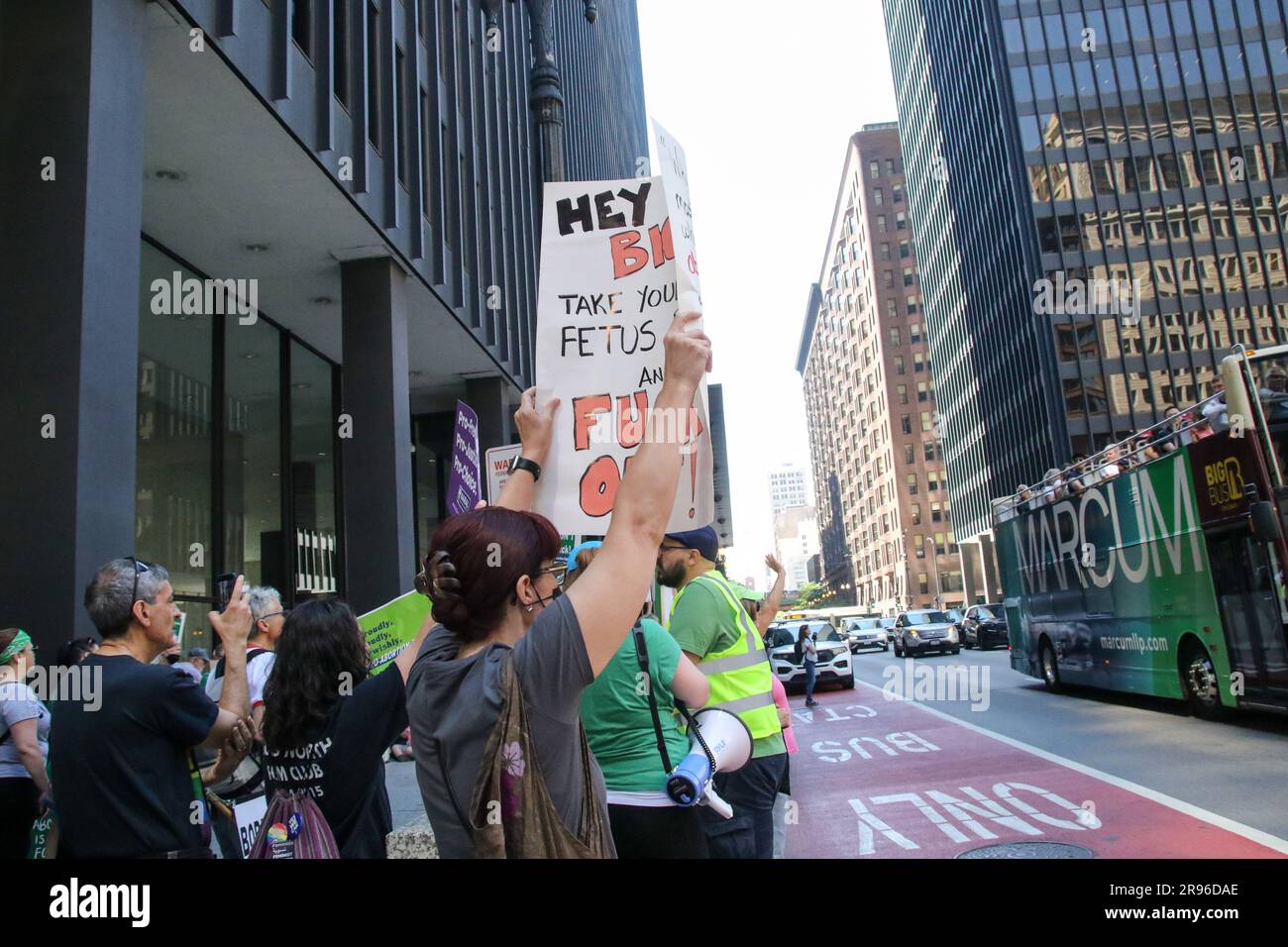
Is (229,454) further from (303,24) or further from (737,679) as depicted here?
(737,679)

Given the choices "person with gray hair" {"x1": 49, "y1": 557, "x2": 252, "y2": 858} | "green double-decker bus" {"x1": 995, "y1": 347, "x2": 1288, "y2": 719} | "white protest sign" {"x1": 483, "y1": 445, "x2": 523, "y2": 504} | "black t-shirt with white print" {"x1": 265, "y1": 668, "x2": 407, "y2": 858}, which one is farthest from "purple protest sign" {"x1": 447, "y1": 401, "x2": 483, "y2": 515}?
"green double-decker bus" {"x1": 995, "y1": 347, "x2": 1288, "y2": 719}

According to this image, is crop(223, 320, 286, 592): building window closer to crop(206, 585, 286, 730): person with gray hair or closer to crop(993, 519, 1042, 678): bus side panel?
crop(206, 585, 286, 730): person with gray hair

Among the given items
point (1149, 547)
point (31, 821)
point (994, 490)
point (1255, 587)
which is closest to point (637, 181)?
point (31, 821)

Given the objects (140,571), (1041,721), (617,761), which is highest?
(140,571)

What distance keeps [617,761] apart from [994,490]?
249 feet

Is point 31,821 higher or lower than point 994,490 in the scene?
lower

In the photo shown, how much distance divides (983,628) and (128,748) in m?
37.4

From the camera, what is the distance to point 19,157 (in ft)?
22.5

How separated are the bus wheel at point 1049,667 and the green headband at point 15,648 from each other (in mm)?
17369

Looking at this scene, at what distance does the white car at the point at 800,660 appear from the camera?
22.8 m

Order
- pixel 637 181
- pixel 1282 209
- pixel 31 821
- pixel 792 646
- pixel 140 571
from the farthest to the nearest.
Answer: pixel 1282 209 → pixel 792 646 → pixel 31 821 → pixel 140 571 → pixel 637 181

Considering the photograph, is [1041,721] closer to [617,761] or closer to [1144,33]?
[617,761]

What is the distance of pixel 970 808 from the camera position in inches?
328
